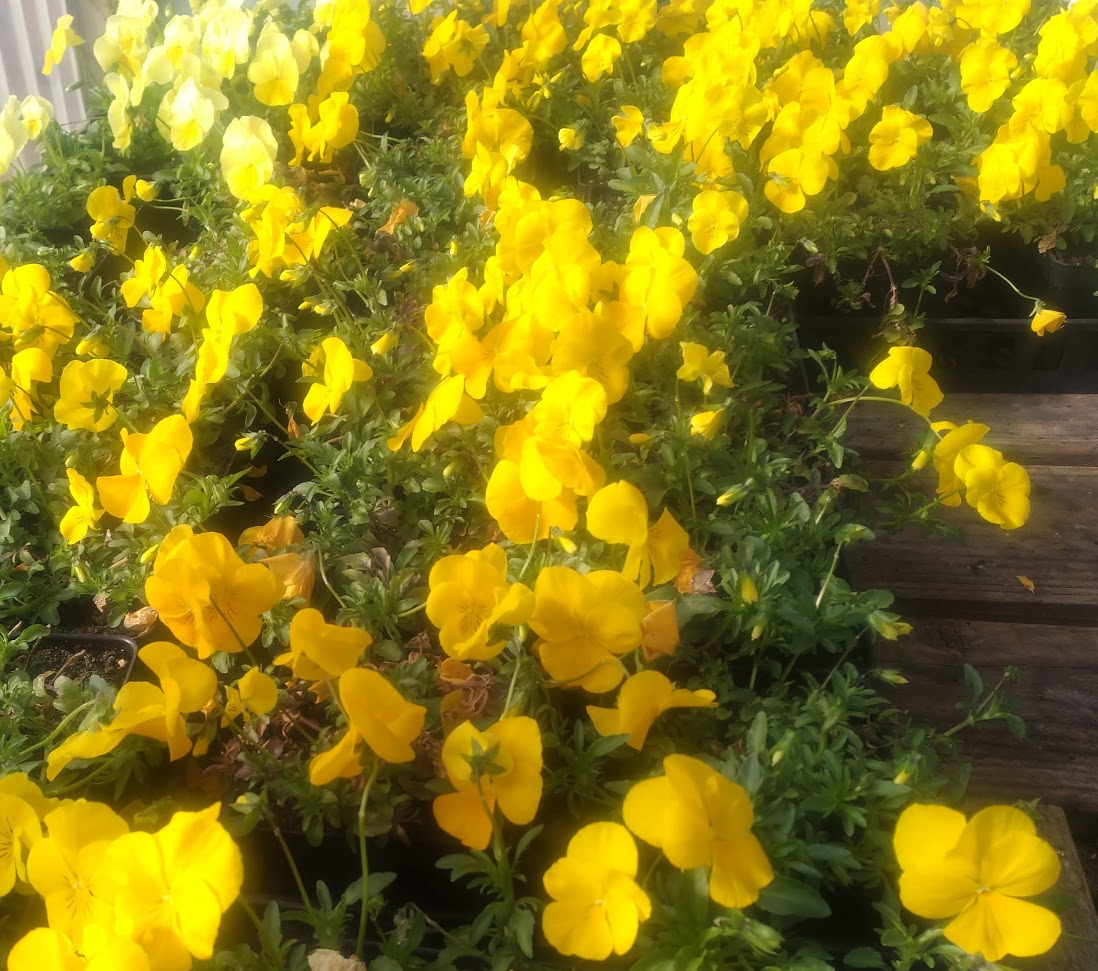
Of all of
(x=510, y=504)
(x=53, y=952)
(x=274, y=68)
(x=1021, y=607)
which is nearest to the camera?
(x=53, y=952)

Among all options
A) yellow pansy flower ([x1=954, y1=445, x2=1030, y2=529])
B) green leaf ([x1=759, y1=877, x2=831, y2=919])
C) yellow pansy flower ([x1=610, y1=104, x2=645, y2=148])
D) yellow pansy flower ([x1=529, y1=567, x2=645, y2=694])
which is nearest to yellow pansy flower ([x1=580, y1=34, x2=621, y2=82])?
yellow pansy flower ([x1=610, y1=104, x2=645, y2=148])

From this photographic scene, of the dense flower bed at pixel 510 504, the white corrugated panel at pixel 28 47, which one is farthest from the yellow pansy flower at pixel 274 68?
the white corrugated panel at pixel 28 47

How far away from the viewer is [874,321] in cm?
204

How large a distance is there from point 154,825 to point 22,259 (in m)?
1.41

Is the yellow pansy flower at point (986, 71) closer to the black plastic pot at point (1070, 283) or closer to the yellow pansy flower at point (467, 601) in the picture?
the black plastic pot at point (1070, 283)

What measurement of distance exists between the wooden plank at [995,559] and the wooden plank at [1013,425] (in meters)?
0.14

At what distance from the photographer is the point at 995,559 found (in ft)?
5.43

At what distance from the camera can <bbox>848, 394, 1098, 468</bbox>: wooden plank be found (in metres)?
1.85

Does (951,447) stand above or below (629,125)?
below

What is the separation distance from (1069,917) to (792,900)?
0.50 metres

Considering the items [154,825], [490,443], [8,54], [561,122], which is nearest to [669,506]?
[490,443]

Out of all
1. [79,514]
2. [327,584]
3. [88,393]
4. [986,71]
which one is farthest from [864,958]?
[986,71]

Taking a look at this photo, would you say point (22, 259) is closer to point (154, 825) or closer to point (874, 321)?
point (154, 825)

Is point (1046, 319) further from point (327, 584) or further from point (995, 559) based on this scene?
point (327, 584)
